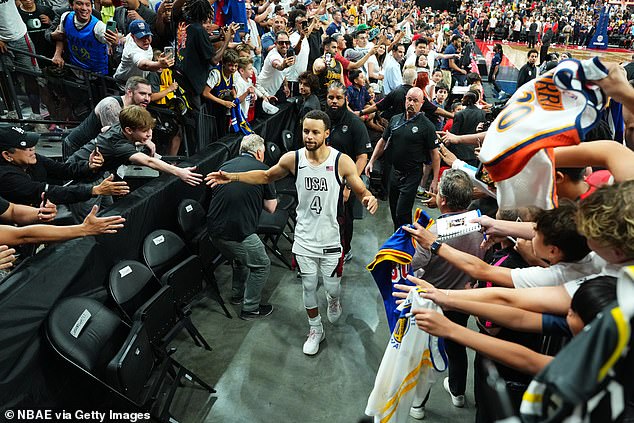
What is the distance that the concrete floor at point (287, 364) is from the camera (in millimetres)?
3287

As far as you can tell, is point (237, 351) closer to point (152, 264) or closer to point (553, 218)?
point (152, 264)

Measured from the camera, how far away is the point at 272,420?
3.21m

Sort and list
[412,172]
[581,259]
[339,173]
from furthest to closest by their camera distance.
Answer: [412,172] < [339,173] < [581,259]

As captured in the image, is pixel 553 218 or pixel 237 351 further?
pixel 237 351

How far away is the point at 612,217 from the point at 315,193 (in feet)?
8.12

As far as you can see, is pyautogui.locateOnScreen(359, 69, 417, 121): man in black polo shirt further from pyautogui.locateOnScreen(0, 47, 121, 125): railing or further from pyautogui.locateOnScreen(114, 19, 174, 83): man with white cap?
pyautogui.locateOnScreen(0, 47, 121, 125): railing

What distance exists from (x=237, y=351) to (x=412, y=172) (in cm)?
287

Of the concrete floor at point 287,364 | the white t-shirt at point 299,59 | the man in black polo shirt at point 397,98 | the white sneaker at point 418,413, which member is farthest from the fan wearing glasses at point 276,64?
the white sneaker at point 418,413

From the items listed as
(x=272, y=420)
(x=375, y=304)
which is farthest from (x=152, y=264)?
(x=375, y=304)

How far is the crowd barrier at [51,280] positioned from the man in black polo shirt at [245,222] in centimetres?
58

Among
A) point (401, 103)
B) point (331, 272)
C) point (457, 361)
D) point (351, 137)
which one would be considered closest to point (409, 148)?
point (351, 137)

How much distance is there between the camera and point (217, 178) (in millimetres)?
3680

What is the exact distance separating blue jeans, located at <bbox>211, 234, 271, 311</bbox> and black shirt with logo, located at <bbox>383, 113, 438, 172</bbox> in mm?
2046

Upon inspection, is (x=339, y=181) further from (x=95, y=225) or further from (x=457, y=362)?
(x=95, y=225)
